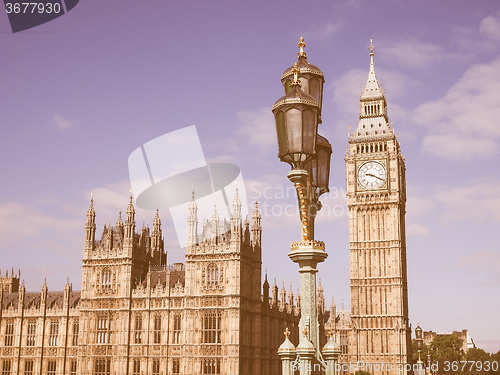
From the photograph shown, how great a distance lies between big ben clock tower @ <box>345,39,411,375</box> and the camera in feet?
302

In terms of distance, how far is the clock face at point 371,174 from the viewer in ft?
323

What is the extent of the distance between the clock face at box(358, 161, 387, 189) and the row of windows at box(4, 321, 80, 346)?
46728 mm

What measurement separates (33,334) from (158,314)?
19445 millimetres

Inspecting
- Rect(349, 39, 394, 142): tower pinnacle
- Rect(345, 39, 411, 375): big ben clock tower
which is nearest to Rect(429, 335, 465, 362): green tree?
Rect(345, 39, 411, 375): big ben clock tower

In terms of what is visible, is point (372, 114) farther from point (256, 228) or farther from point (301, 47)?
point (301, 47)

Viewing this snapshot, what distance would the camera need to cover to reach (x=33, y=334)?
3164 inches

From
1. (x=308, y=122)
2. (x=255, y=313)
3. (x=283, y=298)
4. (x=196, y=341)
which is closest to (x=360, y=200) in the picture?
(x=283, y=298)

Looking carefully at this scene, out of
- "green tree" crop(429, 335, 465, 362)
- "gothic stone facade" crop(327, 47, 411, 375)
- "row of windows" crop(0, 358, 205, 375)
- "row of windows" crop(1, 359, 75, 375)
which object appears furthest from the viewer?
"green tree" crop(429, 335, 465, 362)

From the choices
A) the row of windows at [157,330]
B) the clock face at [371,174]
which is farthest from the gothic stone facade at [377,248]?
the row of windows at [157,330]

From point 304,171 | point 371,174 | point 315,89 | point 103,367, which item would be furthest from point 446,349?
point 304,171

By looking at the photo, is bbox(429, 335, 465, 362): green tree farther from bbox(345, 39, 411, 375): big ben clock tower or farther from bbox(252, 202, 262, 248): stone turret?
bbox(252, 202, 262, 248): stone turret

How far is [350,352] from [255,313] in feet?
83.9

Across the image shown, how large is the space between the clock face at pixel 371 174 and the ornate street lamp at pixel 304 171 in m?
77.4

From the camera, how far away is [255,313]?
73.0 metres
